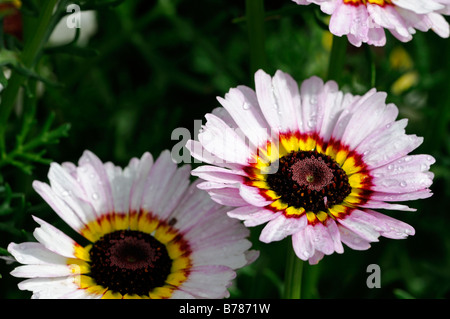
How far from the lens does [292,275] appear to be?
993 millimetres

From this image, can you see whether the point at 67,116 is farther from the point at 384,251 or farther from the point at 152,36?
the point at 384,251

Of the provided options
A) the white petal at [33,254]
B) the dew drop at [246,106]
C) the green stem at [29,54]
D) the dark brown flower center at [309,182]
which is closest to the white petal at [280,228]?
the dark brown flower center at [309,182]

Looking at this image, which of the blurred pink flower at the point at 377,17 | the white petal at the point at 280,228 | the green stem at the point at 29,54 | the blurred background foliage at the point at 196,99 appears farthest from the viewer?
the blurred background foliage at the point at 196,99

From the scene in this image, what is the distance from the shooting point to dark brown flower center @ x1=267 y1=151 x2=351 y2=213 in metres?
0.98

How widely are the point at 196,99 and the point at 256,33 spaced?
70 cm

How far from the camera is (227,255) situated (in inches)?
38.0

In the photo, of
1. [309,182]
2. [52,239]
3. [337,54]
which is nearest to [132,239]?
[52,239]

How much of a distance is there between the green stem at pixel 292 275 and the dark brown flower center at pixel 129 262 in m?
0.17

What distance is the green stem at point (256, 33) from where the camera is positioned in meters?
1.12

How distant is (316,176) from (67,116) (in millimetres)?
707

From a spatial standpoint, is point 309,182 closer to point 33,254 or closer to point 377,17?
point 377,17

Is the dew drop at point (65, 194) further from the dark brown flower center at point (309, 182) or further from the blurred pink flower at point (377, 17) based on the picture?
the blurred pink flower at point (377, 17)

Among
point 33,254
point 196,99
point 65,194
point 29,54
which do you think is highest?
point 196,99
